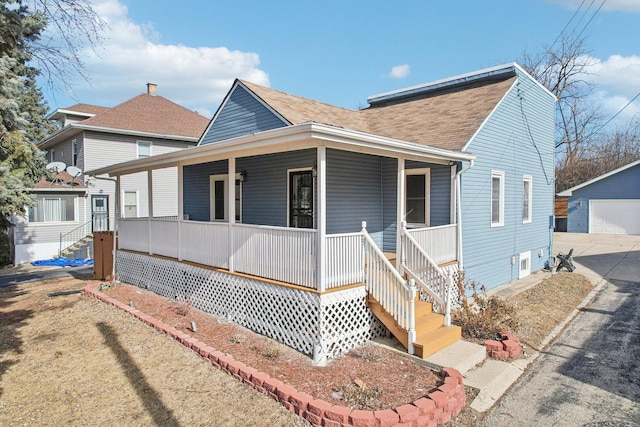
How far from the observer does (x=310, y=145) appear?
565 cm

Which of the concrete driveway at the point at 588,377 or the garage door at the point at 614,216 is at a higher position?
the garage door at the point at 614,216

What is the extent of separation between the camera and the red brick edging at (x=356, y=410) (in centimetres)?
394

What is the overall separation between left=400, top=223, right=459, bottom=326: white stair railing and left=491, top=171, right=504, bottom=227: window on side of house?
420 cm

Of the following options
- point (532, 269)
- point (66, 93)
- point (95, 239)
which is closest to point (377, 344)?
point (66, 93)

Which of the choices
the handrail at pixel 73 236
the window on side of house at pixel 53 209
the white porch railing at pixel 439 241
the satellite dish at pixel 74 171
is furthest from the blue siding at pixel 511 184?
the window on side of house at pixel 53 209

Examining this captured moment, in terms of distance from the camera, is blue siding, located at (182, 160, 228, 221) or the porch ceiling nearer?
the porch ceiling

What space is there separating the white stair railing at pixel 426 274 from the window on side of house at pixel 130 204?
15.9 meters

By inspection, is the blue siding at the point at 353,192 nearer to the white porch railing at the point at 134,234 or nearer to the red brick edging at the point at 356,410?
the red brick edging at the point at 356,410

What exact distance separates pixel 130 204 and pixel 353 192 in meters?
14.1

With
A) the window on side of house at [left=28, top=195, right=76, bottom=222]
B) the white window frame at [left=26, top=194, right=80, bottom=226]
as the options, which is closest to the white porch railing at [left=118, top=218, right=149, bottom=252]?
the white window frame at [left=26, top=194, right=80, bottom=226]

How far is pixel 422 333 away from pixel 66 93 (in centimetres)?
631

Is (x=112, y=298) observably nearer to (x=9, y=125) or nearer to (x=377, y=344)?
(x=9, y=125)

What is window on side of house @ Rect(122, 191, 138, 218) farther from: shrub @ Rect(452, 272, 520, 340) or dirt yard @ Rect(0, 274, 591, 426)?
shrub @ Rect(452, 272, 520, 340)

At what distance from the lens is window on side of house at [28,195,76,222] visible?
17.2m
